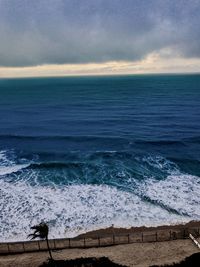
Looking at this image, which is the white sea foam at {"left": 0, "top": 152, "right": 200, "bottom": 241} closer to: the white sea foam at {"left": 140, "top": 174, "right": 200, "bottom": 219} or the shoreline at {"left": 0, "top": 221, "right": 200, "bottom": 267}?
the white sea foam at {"left": 140, "top": 174, "right": 200, "bottom": 219}

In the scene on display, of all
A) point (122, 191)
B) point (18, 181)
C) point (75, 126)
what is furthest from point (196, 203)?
point (75, 126)

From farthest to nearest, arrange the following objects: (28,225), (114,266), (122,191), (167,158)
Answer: (167,158)
(122,191)
(28,225)
(114,266)

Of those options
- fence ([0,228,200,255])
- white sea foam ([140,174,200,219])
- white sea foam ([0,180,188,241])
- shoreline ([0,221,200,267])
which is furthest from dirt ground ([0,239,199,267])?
white sea foam ([140,174,200,219])

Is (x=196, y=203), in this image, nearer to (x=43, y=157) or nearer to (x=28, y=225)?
(x=28, y=225)

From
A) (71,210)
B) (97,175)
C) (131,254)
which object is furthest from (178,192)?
(131,254)

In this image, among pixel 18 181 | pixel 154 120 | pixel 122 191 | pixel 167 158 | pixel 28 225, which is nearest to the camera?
pixel 28 225

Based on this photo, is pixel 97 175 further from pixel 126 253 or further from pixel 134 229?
pixel 126 253
